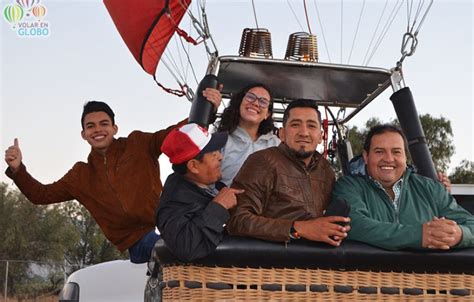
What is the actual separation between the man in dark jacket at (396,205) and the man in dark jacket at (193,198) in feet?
1.18

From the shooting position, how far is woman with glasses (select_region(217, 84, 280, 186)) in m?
3.29

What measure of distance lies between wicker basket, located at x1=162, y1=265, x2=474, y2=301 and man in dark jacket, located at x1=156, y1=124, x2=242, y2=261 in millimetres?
64

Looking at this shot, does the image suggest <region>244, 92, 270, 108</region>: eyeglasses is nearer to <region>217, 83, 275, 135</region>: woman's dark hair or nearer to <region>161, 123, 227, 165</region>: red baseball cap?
<region>217, 83, 275, 135</region>: woman's dark hair

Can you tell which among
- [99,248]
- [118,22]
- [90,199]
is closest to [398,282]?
[90,199]

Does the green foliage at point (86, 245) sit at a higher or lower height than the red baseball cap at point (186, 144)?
higher

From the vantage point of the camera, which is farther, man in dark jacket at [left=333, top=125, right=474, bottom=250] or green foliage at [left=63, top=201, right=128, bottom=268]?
green foliage at [left=63, top=201, right=128, bottom=268]

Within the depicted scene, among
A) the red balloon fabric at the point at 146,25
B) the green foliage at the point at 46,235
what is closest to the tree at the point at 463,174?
the green foliage at the point at 46,235

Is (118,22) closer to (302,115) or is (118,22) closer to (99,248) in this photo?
(302,115)

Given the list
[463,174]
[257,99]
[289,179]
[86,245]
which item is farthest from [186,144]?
[86,245]

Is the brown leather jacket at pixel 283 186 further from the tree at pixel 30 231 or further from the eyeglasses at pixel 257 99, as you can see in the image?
the tree at pixel 30 231

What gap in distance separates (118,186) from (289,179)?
130 centimetres

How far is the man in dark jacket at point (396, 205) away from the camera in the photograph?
194cm

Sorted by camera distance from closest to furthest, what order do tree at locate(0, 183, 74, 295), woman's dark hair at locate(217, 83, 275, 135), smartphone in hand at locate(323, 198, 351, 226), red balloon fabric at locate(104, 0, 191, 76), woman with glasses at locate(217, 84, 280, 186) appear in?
1. smartphone in hand at locate(323, 198, 351, 226)
2. woman with glasses at locate(217, 84, 280, 186)
3. woman's dark hair at locate(217, 83, 275, 135)
4. red balloon fabric at locate(104, 0, 191, 76)
5. tree at locate(0, 183, 74, 295)

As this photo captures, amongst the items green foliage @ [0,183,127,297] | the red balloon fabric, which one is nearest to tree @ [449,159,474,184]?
green foliage @ [0,183,127,297]
